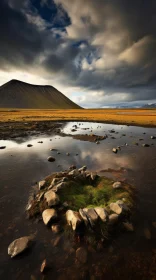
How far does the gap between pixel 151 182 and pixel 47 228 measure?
6795 millimetres

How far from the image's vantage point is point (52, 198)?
6660mm

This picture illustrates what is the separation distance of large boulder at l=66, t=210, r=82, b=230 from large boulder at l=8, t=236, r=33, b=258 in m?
1.52

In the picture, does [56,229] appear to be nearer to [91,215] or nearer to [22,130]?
[91,215]

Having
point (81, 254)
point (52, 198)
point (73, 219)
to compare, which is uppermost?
point (52, 198)

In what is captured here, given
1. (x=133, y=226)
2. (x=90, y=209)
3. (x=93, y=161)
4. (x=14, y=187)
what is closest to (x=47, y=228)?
(x=90, y=209)

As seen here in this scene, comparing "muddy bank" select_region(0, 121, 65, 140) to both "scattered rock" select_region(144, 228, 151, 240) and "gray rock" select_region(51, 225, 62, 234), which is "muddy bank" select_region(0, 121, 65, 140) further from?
"scattered rock" select_region(144, 228, 151, 240)

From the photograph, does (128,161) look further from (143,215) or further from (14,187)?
(14,187)

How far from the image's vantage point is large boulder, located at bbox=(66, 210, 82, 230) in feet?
18.1

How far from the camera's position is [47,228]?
18.9 feet

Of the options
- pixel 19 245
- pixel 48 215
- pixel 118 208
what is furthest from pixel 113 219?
pixel 19 245

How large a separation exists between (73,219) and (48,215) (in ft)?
3.70

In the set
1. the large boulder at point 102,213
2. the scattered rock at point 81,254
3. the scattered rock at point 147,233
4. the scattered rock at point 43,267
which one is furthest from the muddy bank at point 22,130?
the scattered rock at point 147,233

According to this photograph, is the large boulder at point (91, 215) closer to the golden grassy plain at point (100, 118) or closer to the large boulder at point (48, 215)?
the large boulder at point (48, 215)

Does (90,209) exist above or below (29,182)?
above
